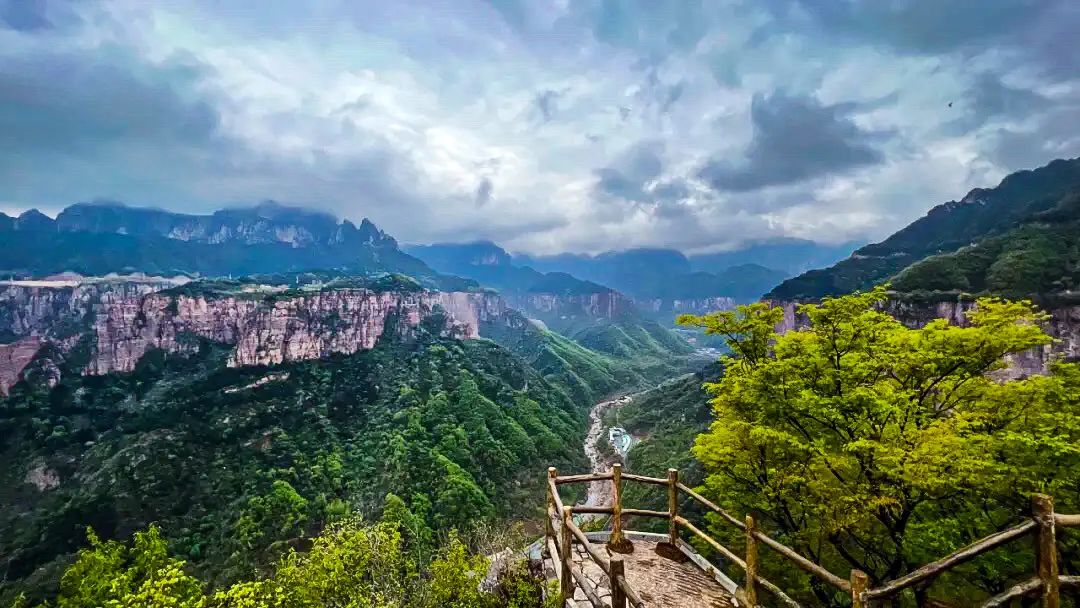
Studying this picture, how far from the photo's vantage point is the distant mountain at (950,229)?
384 ft

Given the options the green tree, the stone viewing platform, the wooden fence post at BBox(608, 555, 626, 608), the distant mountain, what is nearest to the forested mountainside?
the green tree

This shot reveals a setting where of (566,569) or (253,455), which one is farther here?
(253,455)

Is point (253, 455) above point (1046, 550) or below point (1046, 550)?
below

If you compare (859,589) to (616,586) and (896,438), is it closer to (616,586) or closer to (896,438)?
(616,586)

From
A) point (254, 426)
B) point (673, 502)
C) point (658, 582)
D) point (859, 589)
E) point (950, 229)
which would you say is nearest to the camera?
point (859, 589)

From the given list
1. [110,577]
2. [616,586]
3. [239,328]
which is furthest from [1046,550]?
[239,328]

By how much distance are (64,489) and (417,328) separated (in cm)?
7018

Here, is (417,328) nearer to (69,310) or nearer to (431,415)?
(431,415)

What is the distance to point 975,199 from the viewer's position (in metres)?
155

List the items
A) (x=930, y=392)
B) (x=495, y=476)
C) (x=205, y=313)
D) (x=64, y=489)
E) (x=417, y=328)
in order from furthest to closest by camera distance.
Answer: (x=417, y=328)
(x=205, y=313)
(x=495, y=476)
(x=64, y=489)
(x=930, y=392)

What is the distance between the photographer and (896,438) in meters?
12.3

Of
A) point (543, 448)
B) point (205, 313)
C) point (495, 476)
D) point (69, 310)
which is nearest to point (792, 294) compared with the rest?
point (543, 448)

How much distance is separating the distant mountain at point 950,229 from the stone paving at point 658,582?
11562 centimetres

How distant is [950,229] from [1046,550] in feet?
609
